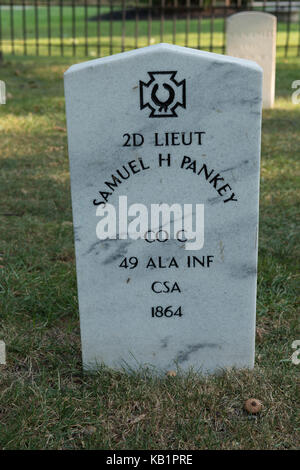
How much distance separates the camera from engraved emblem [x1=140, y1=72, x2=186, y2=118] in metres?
2.09

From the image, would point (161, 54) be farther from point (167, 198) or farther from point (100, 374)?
point (100, 374)

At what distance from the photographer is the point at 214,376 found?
2424 mm

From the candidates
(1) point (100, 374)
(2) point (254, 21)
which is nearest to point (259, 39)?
(2) point (254, 21)

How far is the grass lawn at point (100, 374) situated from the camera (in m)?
2.07

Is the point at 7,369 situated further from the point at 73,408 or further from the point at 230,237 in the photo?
the point at 230,237

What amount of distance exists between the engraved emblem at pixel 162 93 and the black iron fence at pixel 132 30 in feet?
24.8

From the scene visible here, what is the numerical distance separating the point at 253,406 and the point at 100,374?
0.61 metres

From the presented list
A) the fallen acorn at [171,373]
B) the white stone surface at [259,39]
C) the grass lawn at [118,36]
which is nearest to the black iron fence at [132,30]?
the grass lawn at [118,36]

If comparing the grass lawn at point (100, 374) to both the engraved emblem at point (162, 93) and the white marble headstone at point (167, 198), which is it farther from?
the engraved emblem at point (162, 93)

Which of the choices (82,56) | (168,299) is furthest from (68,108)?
(82,56)

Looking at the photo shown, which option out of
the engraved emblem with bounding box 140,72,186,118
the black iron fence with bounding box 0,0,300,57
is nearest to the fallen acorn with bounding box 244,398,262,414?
the engraved emblem with bounding box 140,72,186,118

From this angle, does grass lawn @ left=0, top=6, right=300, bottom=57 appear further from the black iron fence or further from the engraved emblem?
the engraved emblem

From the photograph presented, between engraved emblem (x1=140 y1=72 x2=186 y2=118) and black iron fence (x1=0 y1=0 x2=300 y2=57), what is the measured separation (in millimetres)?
7555

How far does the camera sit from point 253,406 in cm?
218
